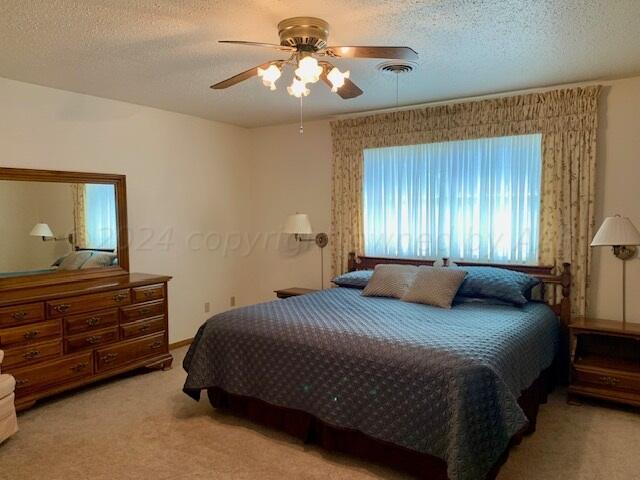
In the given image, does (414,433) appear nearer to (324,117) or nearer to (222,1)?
(222,1)

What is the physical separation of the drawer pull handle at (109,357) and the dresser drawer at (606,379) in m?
3.66

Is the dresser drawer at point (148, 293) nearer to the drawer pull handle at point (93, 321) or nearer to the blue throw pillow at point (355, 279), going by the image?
the drawer pull handle at point (93, 321)

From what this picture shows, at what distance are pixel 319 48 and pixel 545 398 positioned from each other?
2993 millimetres

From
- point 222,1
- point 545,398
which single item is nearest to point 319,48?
point 222,1

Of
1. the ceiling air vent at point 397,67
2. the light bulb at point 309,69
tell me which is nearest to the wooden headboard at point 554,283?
the ceiling air vent at point 397,67

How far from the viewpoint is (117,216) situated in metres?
4.36

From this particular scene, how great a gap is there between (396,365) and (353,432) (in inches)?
21.5

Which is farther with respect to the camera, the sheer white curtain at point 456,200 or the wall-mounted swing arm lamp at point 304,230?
the wall-mounted swing arm lamp at point 304,230

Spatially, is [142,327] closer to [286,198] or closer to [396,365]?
[286,198]

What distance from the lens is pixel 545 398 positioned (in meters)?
3.47

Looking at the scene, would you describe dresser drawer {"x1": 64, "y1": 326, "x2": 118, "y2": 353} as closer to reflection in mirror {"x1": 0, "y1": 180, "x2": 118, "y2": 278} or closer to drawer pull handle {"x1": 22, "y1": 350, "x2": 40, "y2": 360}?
drawer pull handle {"x1": 22, "y1": 350, "x2": 40, "y2": 360}

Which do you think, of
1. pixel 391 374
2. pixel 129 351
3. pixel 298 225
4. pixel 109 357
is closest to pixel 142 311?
pixel 129 351

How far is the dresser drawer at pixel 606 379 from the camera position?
10.5 feet

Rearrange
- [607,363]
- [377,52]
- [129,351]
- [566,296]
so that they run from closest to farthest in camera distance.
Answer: [377,52] → [607,363] → [566,296] → [129,351]
